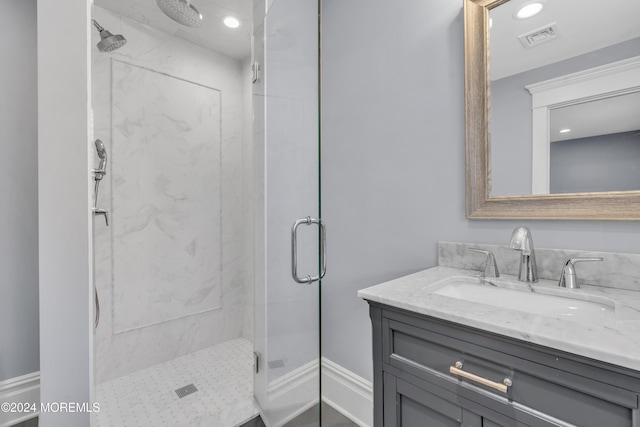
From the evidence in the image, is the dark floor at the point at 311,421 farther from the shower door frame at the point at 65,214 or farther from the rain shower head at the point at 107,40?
the rain shower head at the point at 107,40

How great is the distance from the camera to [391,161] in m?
1.47

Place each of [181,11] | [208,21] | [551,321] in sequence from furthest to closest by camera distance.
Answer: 1. [208,21]
2. [181,11]
3. [551,321]

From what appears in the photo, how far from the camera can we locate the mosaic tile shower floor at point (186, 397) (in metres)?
1.49

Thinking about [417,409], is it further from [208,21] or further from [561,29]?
[208,21]

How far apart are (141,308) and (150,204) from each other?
0.71m

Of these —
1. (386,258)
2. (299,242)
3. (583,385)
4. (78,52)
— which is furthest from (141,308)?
(583,385)

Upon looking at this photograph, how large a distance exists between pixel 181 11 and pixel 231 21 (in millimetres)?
324

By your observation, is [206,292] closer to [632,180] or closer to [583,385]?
[583,385]

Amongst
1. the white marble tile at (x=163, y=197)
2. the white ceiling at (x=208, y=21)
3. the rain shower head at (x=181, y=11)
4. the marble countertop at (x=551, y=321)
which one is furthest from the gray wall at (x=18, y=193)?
the marble countertop at (x=551, y=321)

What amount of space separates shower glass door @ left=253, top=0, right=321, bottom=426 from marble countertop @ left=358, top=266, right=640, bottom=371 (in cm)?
40

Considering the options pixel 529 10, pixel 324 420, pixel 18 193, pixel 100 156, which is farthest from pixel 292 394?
pixel 529 10

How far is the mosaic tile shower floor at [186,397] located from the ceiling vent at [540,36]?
2126mm

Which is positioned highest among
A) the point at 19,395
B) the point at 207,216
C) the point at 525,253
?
the point at 207,216

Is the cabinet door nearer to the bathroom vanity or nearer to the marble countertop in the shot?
the bathroom vanity
